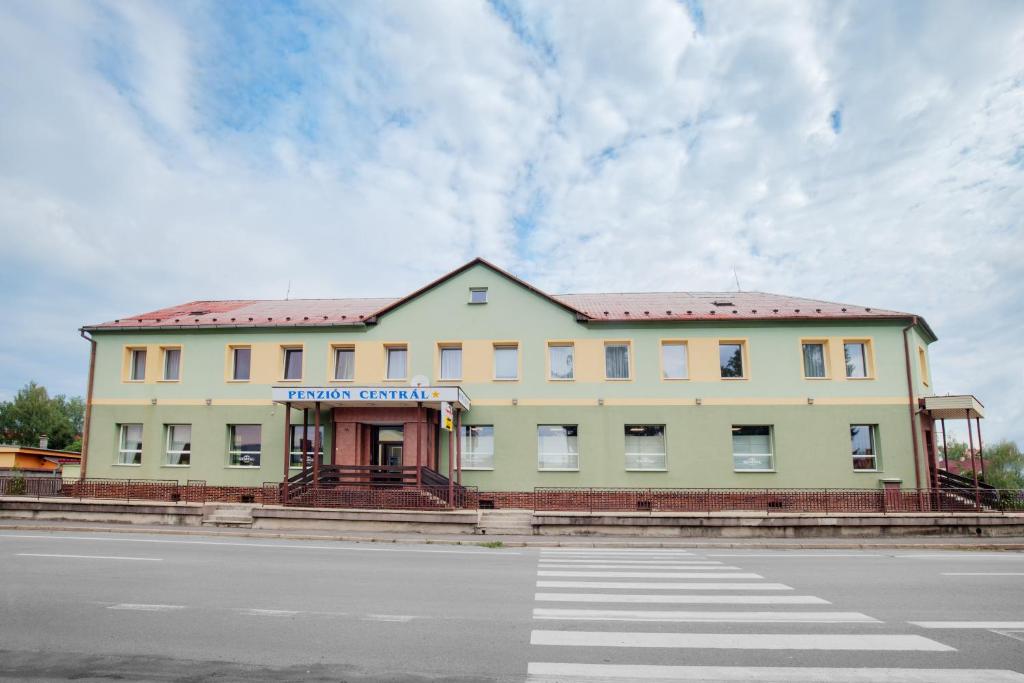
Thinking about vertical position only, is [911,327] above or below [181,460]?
above

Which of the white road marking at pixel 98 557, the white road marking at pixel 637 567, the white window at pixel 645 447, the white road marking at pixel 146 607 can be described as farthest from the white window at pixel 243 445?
the white road marking at pixel 146 607

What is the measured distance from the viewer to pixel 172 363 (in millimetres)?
26156

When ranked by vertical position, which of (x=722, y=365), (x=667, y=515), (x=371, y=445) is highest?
(x=722, y=365)

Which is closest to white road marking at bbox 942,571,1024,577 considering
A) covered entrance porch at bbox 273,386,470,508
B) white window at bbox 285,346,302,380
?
covered entrance porch at bbox 273,386,470,508

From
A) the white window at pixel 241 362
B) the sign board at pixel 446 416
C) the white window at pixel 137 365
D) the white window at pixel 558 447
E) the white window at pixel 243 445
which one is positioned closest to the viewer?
the sign board at pixel 446 416

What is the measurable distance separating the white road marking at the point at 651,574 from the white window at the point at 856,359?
15285mm

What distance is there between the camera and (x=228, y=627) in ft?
22.9

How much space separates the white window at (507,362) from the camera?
2431 centimetres

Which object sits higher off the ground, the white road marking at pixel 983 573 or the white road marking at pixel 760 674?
the white road marking at pixel 760 674

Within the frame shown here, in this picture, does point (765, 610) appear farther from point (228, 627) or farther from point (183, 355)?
point (183, 355)

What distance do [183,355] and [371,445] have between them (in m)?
8.48

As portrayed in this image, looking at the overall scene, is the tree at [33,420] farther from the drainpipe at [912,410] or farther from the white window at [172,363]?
the drainpipe at [912,410]

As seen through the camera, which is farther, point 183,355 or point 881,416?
point 183,355

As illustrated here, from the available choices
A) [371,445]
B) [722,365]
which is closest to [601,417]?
[722,365]
